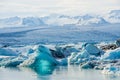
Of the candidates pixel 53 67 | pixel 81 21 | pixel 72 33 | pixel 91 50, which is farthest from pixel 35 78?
pixel 81 21

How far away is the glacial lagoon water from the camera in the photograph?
56.7ft

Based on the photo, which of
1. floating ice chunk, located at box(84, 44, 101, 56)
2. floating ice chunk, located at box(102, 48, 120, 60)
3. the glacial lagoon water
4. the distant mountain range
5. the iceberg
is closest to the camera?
the glacial lagoon water

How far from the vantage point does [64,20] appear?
472ft

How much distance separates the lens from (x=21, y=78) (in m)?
17.5

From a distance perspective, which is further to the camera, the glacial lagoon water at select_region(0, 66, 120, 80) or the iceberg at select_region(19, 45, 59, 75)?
the iceberg at select_region(19, 45, 59, 75)

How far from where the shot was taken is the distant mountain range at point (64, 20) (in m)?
118

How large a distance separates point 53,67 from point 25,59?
2.08 meters

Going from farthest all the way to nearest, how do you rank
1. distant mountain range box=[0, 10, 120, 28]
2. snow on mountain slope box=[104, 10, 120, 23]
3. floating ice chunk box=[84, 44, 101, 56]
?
snow on mountain slope box=[104, 10, 120, 23]
distant mountain range box=[0, 10, 120, 28]
floating ice chunk box=[84, 44, 101, 56]

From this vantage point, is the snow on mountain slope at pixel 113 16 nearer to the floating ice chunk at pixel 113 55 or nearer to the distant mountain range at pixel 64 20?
the distant mountain range at pixel 64 20

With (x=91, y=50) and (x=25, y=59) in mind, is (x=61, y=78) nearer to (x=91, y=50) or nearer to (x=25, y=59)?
(x=25, y=59)

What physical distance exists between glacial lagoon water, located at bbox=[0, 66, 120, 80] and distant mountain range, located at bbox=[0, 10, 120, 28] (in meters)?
91.7

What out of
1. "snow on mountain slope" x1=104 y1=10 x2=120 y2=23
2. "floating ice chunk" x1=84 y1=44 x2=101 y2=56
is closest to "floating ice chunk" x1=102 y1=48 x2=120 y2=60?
"floating ice chunk" x1=84 y1=44 x2=101 y2=56

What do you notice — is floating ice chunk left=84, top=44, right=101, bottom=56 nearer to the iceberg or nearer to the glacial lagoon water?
the iceberg

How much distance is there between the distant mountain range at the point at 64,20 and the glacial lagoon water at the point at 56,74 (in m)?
91.7
